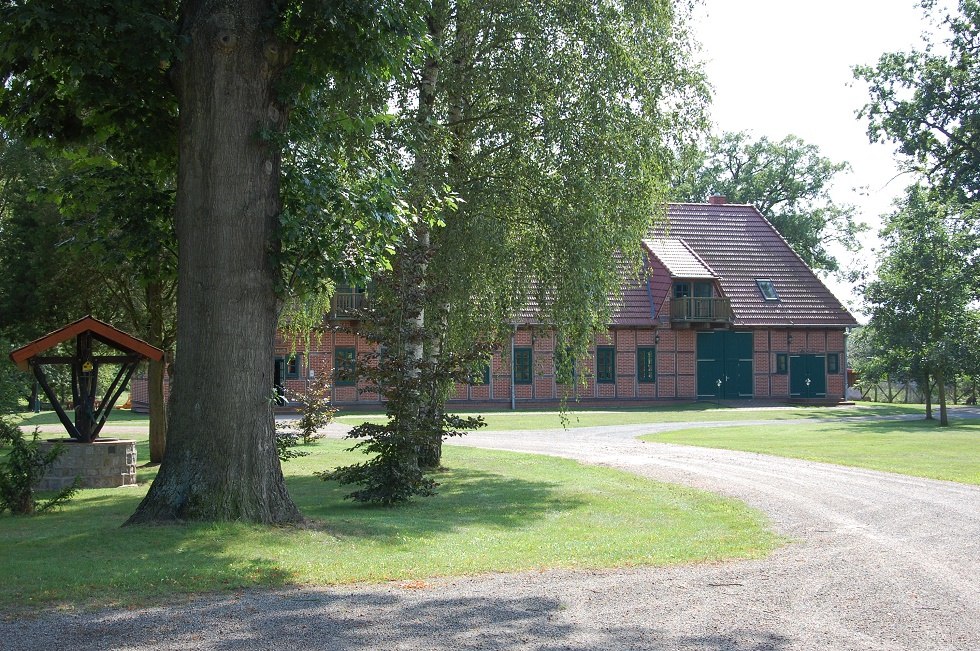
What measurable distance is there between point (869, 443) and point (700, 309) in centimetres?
1851

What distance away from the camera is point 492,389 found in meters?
41.1

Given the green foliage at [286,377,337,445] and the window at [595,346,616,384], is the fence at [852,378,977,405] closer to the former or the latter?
the window at [595,346,616,384]

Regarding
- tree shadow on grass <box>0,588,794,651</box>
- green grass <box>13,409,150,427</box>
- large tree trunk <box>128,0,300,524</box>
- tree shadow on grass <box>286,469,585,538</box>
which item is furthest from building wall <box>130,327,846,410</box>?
tree shadow on grass <box>0,588,794,651</box>

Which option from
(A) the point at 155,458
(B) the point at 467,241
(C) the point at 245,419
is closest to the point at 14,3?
(C) the point at 245,419

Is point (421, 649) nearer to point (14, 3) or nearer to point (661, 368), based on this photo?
point (14, 3)

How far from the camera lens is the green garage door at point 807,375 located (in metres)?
45.0

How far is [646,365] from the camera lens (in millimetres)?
43062

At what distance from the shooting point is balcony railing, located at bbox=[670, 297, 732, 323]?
Answer: 42312mm

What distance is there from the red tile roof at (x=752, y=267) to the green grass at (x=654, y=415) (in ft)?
15.0

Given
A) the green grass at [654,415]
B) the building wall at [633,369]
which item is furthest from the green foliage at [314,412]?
the building wall at [633,369]

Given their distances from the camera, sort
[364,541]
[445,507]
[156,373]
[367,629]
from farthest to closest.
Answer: [156,373] < [445,507] < [364,541] < [367,629]

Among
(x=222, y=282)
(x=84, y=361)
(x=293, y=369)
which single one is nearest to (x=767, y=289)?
(x=293, y=369)

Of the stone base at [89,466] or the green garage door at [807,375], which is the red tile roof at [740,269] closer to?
the green garage door at [807,375]

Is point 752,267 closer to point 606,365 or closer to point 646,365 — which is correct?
point 646,365
